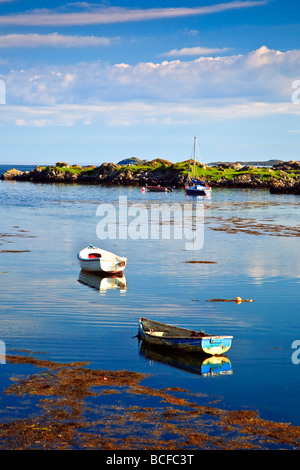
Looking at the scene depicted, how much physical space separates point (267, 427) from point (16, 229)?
61801mm

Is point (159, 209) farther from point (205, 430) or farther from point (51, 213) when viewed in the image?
point (205, 430)

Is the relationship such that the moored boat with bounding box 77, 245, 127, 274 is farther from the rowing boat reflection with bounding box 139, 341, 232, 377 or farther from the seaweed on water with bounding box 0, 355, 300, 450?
the seaweed on water with bounding box 0, 355, 300, 450

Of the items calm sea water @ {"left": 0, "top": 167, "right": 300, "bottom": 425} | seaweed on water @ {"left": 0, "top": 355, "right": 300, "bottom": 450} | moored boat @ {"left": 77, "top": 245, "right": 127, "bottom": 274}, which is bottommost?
seaweed on water @ {"left": 0, "top": 355, "right": 300, "bottom": 450}

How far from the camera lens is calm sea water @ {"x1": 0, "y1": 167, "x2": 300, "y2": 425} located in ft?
76.8

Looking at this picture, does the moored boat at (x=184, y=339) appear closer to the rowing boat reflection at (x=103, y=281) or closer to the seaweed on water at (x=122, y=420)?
the seaweed on water at (x=122, y=420)

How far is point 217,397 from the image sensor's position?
21391 millimetres

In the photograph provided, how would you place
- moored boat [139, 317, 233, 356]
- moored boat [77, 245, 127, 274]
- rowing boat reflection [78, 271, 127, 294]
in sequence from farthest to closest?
moored boat [77, 245, 127, 274]
rowing boat reflection [78, 271, 127, 294]
moored boat [139, 317, 233, 356]

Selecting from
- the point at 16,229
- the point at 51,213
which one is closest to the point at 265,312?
the point at 16,229

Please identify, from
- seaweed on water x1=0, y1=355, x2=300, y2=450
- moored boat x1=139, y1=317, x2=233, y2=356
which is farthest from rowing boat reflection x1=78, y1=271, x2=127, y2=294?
seaweed on water x1=0, y1=355, x2=300, y2=450

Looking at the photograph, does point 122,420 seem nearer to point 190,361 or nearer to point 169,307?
point 190,361

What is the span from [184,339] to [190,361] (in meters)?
1.06

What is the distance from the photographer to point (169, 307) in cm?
3453

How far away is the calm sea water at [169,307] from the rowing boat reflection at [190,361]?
0.10 meters

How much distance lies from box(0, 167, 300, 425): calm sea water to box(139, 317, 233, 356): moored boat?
70cm
